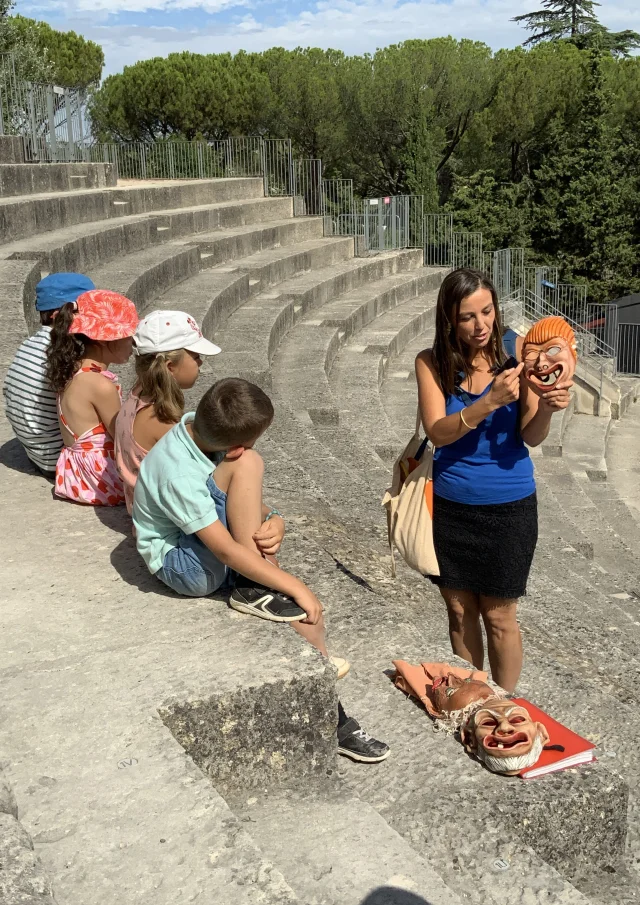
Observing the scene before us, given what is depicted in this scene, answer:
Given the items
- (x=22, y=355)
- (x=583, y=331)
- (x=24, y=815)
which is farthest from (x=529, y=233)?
(x=24, y=815)

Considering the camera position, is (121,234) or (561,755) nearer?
(561,755)

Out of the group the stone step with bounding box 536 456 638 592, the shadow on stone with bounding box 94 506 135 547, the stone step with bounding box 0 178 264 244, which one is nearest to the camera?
the shadow on stone with bounding box 94 506 135 547

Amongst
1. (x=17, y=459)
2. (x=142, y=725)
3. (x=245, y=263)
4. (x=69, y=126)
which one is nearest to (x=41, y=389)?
(x=17, y=459)

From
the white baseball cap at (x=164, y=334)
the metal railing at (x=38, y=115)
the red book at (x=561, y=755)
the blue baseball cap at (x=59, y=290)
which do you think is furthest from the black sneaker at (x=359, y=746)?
the metal railing at (x=38, y=115)

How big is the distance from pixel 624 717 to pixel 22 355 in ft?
9.04

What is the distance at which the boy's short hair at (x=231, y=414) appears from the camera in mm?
2822

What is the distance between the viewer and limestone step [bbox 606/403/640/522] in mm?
11789

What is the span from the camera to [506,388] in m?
2.88

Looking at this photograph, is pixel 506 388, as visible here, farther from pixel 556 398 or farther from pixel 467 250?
pixel 467 250

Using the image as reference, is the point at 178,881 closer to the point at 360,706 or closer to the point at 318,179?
the point at 360,706

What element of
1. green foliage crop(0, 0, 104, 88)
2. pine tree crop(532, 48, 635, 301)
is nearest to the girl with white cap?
green foliage crop(0, 0, 104, 88)

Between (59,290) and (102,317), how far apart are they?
38 centimetres

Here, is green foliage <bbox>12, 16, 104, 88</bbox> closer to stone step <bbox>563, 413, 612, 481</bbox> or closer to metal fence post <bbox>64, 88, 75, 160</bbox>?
metal fence post <bbox>64, 88, 75, 160</bbox>

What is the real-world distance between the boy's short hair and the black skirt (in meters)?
0.73
